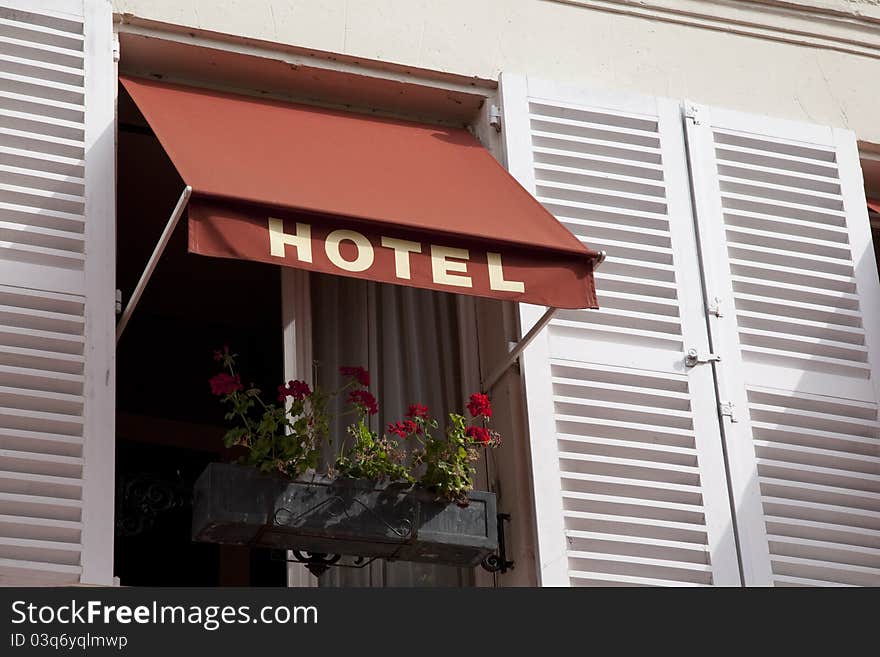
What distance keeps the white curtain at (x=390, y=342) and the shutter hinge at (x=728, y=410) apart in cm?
102

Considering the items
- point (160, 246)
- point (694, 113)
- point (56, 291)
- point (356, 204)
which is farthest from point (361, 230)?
point (694, 113)

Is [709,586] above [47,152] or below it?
below

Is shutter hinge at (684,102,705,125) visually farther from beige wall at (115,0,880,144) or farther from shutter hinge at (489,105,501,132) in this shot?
shutter hinge at (489,105,501,132)

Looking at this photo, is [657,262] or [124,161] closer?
[657,262]

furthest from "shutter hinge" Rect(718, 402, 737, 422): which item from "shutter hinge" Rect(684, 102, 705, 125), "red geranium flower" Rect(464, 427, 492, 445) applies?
"shutter hinge" Rect(684, 102, 705, 125)

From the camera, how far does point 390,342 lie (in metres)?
7.52

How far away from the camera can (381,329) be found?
7578mm

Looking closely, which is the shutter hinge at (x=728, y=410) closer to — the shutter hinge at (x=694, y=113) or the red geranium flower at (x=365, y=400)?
the shutter hinge at (x=694, y=113)

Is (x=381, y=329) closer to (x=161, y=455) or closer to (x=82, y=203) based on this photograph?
(x=82, y=203)

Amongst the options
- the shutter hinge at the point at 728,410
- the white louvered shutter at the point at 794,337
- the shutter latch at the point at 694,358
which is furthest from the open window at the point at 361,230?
the white louvered shutter at the point at 794,337

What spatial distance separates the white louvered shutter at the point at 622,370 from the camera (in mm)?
6875

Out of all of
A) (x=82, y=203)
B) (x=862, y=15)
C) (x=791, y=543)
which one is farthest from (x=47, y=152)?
(x=862, y=15)

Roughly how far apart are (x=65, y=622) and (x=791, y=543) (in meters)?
3.12

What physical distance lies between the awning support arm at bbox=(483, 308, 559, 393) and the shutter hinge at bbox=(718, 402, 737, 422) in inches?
29.7
